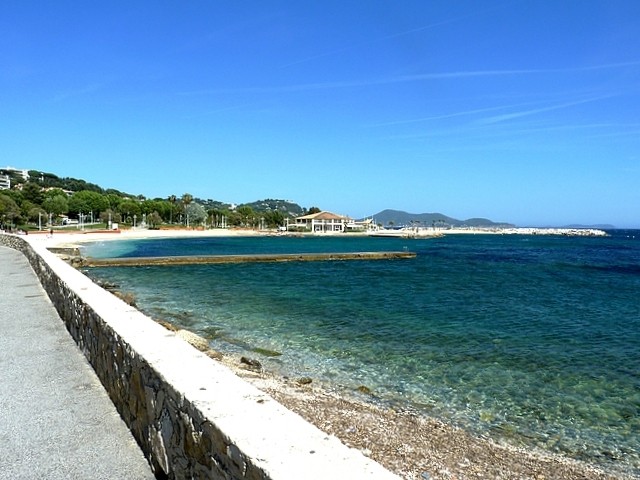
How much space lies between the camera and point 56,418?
16.4ft

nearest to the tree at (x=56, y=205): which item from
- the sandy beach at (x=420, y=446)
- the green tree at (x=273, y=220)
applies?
the green tree at (x=273, y=220)

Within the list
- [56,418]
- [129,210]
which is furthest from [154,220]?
[56,418]

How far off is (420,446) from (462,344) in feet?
25.6

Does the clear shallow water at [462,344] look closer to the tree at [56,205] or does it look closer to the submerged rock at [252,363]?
the submerged rock at [252,363]

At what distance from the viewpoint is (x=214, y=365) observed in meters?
4.09

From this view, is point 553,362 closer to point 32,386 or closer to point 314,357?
point 314,357

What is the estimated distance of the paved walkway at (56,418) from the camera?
159 inches

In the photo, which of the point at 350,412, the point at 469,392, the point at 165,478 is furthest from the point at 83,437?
the point at 469,392

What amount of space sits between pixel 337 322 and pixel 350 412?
9.16 meters

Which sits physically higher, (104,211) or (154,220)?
(104,211)

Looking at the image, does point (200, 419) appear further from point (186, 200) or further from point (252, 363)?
point (186, 200)

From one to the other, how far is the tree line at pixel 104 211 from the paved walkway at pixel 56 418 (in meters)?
81.5

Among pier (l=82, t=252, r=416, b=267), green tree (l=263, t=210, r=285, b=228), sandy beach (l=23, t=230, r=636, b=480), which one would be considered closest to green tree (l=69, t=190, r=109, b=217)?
green tree (l=263, t=210, r=285, b=228)

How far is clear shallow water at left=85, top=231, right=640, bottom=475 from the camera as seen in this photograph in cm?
837
